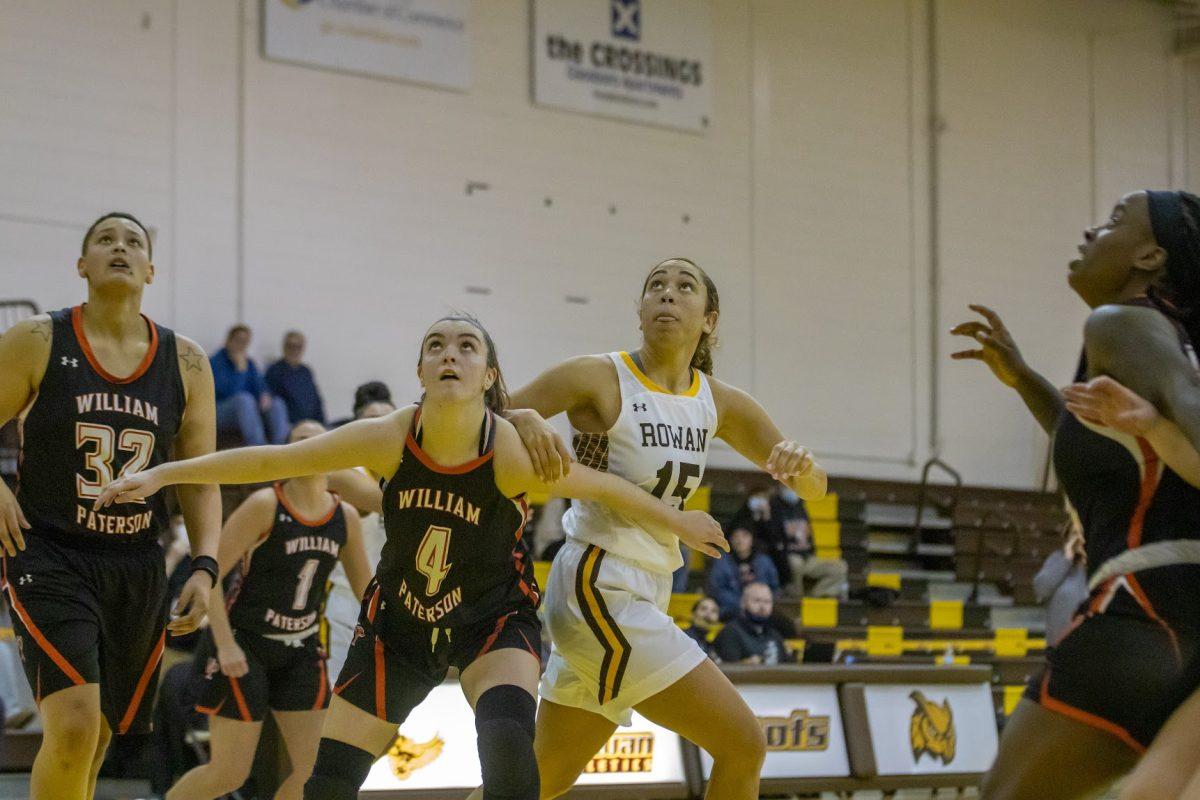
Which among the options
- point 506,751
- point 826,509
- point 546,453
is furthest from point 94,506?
point 826,509

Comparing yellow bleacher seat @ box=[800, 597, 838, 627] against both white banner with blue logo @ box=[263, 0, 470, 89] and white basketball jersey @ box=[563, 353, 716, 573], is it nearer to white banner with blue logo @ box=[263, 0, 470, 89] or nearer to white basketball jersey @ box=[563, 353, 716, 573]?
white banner with blue logo @ box=[263, 0, 470, 89]

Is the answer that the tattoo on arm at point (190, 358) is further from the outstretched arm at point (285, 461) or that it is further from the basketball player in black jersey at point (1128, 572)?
the basketball player in black jersey at point (1128, 572)

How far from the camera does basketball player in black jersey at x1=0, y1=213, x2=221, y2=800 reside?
175 inches

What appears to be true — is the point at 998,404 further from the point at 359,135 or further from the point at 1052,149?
the point at 359,135

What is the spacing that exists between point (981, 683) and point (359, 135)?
8.66 m

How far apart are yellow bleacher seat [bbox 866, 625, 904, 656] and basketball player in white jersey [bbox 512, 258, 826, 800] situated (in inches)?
363

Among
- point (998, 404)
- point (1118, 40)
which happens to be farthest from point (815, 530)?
point (1118, 40)

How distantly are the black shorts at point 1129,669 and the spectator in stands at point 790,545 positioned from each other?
38.2ft

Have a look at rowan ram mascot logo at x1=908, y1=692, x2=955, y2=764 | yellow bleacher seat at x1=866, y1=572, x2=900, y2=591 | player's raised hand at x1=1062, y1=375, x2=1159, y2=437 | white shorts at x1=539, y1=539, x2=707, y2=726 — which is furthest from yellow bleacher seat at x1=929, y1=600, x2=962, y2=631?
player's raised hand at x1=1062, y1=375, x2=1159, y2=437

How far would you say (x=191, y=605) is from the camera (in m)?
4.83

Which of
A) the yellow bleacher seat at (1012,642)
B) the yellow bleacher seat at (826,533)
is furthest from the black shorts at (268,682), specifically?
the yellow bleacher seat at (826,533)

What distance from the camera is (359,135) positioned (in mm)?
14852

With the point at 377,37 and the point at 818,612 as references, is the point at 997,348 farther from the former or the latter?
the point at 377,37

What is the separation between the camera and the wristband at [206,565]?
16.1ft
